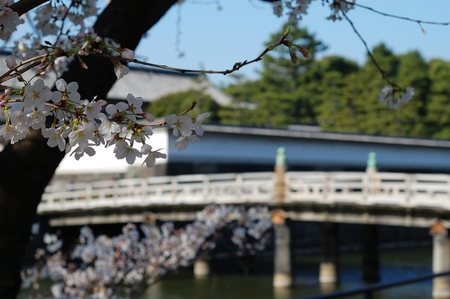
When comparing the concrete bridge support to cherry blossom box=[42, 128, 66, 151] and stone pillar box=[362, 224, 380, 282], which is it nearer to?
stone pillar box=[362, 224, 380, 282]

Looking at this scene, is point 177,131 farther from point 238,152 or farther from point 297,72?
point 297,72

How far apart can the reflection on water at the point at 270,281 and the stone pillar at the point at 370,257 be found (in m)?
0.33

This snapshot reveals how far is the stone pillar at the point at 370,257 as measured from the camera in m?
19.5

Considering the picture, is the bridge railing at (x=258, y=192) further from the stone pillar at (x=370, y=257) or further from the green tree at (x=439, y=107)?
the green tree at (x=439, y=107)

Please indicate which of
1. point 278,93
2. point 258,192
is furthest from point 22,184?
point 278,93

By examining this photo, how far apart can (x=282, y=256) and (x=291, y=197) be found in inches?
61.9

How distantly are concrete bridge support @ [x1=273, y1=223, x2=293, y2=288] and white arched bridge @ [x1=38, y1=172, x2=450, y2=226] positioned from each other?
572 millimetres

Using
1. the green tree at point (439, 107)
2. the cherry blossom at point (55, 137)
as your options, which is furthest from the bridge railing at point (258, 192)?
the green tree at point (439, 107)

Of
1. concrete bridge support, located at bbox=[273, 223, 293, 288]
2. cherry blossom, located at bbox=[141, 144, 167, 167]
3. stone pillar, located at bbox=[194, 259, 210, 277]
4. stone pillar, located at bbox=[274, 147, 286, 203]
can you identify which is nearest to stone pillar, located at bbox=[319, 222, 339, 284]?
concrete bridge support, located at bbox=[273, 223, 293, 288]

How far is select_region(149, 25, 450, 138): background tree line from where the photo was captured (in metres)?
36.3

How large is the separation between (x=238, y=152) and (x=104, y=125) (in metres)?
24.0

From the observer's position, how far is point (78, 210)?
74.9 feet

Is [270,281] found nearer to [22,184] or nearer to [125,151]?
[22,184]

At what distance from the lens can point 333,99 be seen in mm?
40312
